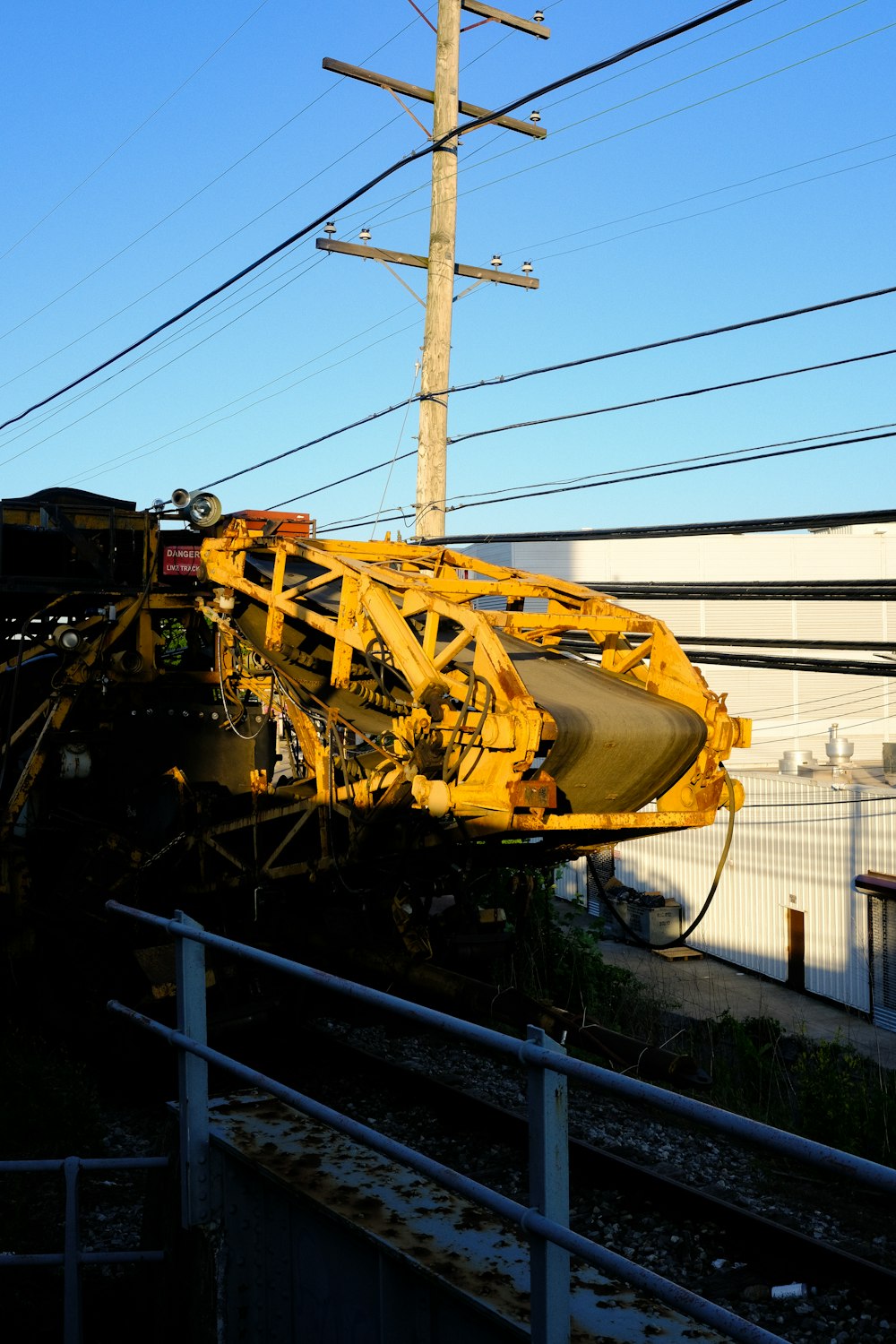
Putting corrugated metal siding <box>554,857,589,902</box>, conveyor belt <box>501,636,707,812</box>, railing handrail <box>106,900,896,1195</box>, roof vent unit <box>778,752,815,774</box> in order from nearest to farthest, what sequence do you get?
railing handrail <box>106,900,896,1195</box> → conveyor belt <box>501,636,707,812</box> → roof vent unit <box>778,752,815,774</box> → corrugated metal siding <box>554,857,589,902</box>

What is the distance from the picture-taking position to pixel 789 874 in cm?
2775

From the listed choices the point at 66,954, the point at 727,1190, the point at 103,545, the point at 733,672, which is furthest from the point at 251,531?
the point at 733,672

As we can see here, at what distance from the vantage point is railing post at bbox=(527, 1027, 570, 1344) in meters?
2.56

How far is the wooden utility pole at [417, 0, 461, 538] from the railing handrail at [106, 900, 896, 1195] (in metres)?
11.8

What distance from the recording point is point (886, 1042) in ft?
76.3

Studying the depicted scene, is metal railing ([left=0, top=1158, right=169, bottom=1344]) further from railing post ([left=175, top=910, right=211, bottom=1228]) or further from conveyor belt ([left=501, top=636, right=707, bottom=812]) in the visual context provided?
conveyor belt ([left=501, top=636, right=707, bottom=812])

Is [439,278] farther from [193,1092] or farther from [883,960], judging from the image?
[883,960]

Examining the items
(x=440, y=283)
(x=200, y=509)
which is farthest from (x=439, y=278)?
(x=200, y=509)

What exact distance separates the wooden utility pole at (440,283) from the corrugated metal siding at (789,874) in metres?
14.2

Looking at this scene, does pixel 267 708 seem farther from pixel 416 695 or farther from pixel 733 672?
pixel 733 672

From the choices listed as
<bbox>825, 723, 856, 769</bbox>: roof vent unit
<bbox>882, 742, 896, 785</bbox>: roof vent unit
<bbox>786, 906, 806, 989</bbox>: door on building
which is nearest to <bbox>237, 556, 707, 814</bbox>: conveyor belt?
<bbox>786, 906, 806, 989</bbox>: door on building

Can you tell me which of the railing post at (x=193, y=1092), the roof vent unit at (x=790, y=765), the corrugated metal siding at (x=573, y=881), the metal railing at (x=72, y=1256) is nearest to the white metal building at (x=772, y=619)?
the roof vent unit at (x=790, y=765)

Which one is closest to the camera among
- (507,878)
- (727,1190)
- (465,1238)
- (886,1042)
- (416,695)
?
(465,1238)

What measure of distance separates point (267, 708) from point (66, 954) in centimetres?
279
